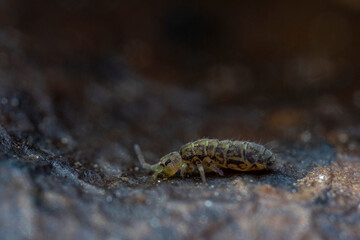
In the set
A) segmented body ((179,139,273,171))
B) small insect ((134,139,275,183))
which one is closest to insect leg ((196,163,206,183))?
small insect ((134,139,275,183))

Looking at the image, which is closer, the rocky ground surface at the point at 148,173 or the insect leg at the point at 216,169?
the rocky ground surface at the point at 148,173

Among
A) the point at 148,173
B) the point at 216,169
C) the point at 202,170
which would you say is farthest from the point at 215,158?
the point at 148,173

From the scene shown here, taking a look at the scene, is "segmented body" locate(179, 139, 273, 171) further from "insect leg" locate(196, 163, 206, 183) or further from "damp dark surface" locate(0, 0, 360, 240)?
"damp dark surface" locate(0, 0, 360, 240)

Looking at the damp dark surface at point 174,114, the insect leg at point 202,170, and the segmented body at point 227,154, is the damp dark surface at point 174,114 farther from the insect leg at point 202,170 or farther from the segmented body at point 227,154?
the segmented body at point 227,154

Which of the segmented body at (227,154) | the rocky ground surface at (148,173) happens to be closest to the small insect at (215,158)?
the segmented body at (227,154)

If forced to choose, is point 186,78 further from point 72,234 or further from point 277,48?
point 72,234

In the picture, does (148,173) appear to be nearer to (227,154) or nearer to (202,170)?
(202,170)

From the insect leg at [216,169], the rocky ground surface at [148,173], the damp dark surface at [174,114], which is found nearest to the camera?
the rocky ground surface at [148,173]
